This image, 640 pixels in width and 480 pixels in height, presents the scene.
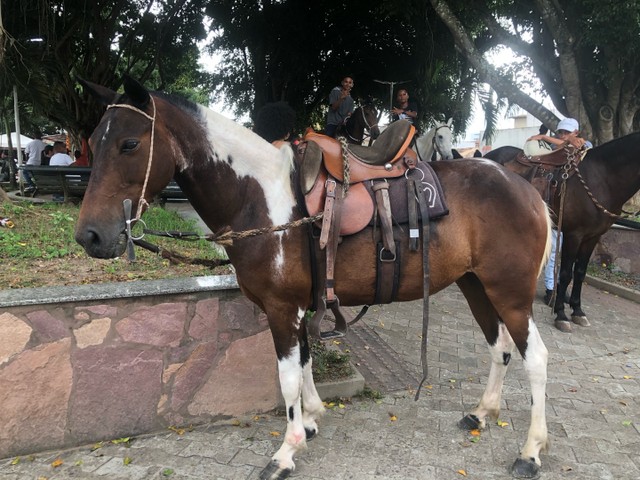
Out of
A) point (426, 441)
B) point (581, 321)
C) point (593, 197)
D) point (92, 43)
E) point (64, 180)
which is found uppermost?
point (92, 43)

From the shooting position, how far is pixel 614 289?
23.3ft

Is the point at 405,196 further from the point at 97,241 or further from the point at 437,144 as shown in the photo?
the point at 437,144

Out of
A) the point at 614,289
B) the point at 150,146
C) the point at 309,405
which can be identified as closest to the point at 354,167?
the point at 150,146

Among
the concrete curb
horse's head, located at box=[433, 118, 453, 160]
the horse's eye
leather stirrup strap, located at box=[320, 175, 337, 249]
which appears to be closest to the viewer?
the horse's eye

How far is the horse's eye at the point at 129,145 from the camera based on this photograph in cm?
226

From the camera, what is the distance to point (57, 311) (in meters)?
2.93

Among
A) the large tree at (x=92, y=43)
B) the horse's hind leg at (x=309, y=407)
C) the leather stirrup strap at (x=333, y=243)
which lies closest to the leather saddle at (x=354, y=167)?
the leather stirrup strap at (x=333, y=243)

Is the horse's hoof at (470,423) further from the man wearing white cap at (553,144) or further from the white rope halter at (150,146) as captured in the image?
the man wearing white cap at (553,144)

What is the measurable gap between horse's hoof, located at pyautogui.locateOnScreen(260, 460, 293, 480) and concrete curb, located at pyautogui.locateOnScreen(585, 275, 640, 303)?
6.15m

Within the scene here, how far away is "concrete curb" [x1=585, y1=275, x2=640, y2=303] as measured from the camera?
675cm

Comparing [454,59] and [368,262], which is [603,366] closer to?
[368,262]

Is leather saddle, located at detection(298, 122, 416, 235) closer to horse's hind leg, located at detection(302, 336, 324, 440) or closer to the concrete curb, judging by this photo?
horse's hind leg, located at detection(302, 336, 324, 440)

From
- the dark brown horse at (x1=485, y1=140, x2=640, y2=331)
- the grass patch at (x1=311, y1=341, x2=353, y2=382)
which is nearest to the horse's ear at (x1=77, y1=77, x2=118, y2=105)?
the grass patch at (x1=311, y1=341, x2=353, y2=382)

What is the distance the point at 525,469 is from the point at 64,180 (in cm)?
930
